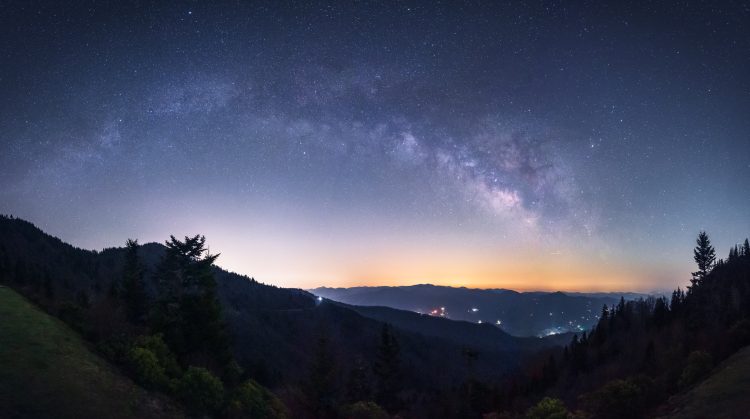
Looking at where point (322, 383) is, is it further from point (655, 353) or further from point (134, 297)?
point (655, 353)

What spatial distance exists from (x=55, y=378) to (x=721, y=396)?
3134 cm

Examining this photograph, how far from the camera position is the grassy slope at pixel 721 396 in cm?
1773

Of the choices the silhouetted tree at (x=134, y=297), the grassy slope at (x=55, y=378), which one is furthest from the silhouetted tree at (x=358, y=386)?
the grassy slope at (x=55, y=378)

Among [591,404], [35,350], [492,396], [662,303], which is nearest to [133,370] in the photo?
[35,350]

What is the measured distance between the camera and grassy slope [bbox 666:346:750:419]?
698 inches

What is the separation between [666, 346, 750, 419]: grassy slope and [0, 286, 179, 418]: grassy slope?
25800mm

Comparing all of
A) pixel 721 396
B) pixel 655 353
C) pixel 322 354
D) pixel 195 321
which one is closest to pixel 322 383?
pixel 322 354

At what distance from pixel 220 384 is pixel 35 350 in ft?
31.3

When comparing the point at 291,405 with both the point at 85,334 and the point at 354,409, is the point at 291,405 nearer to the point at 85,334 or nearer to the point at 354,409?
the point at 354,409

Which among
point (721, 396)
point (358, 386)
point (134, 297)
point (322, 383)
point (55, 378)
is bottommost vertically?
point (358, 386)

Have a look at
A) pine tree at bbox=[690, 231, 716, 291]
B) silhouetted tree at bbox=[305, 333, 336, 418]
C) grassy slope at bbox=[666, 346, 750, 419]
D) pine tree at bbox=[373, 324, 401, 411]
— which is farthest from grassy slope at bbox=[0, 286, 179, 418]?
pine tree at bbox=[690, 231, 716, 291]

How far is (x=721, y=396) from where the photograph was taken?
19328mm

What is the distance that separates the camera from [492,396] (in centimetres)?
6756

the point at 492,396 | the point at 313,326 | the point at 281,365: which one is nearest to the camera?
the point at 492,396
